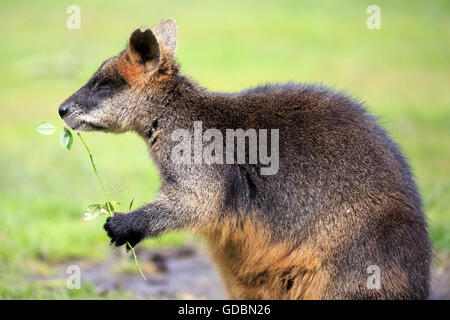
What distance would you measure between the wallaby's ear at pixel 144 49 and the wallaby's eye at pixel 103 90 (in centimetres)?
31

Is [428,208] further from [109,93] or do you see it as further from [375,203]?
[109,93]

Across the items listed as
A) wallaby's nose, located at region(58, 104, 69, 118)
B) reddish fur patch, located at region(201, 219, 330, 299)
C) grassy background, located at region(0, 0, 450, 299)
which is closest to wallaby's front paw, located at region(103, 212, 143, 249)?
reddish fur patch, located at region(201, 219, 330, 299)

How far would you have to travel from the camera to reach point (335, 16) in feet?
69.7

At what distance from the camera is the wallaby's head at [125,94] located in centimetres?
538

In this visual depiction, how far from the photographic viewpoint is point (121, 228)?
5004 mm

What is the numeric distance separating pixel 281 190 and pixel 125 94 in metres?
1.45

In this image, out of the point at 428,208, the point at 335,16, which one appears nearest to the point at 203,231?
the point at 428,208

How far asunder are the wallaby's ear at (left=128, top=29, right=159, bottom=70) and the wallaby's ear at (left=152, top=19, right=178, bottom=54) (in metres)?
0.44

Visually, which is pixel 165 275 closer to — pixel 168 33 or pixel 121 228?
pixel 121 228

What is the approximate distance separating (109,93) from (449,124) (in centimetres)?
876

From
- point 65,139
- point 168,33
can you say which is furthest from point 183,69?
point 65,139

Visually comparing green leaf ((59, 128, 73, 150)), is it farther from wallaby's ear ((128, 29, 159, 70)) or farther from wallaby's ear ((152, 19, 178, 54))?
wallaby's ear ((152, 19, 178, 54))

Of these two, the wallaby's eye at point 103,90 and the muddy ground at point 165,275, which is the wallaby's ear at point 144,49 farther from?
the muddy ground at point 165,275

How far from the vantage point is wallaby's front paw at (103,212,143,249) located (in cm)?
500
